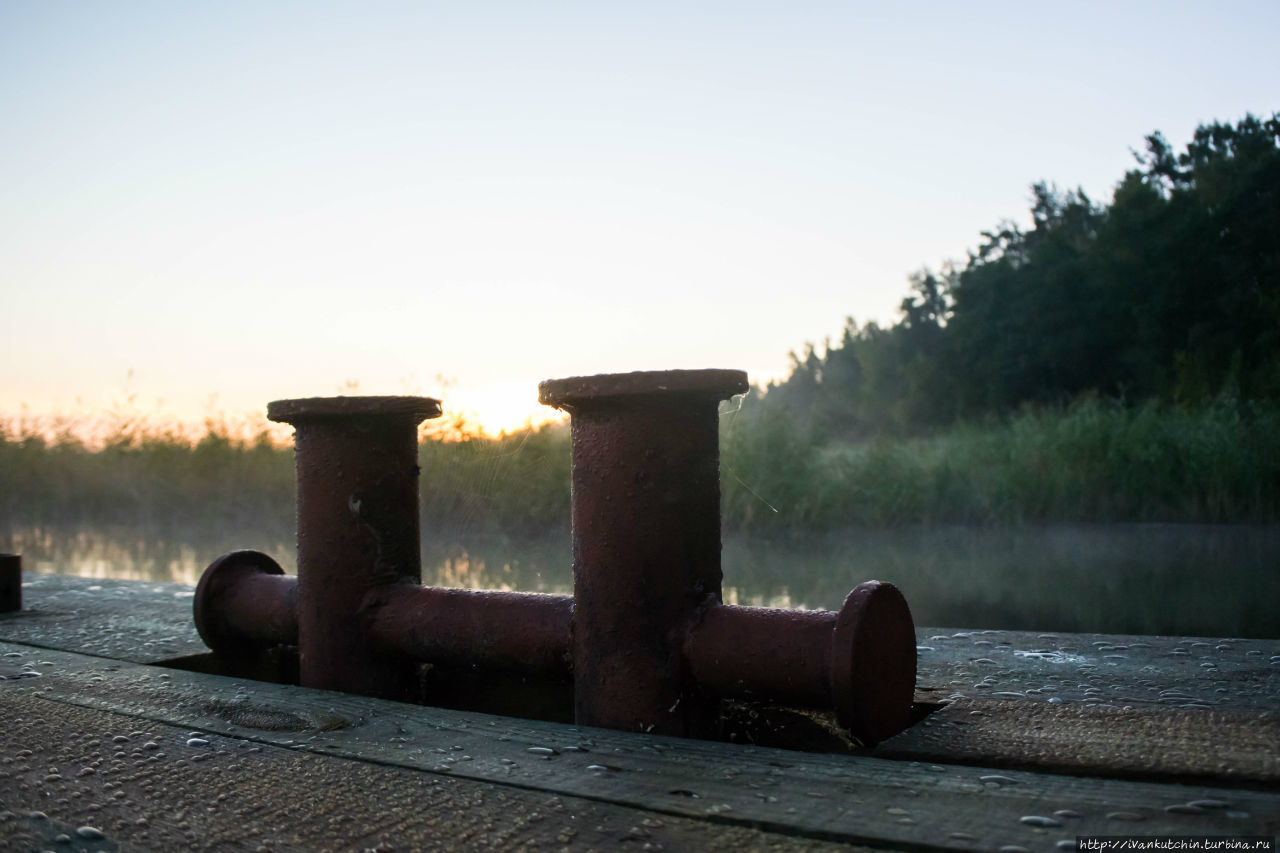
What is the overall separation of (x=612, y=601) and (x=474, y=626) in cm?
35

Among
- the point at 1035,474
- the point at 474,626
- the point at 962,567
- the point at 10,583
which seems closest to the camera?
the point at 474,626

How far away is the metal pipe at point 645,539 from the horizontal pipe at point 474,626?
9 cm

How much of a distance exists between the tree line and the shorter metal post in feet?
23.9

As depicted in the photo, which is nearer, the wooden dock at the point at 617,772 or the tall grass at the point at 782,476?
the wooden dock at the point at 617,772

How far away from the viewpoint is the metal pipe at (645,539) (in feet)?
5.15

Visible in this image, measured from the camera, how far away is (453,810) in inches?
43.6

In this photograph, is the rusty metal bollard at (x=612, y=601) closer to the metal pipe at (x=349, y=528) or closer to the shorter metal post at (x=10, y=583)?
the metal pipe at (x=349, y=528)

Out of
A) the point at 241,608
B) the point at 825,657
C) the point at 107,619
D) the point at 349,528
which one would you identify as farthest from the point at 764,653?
the point at 107,619

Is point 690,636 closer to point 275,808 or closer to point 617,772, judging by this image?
point 617,772

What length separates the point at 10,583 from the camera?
9.66 feet

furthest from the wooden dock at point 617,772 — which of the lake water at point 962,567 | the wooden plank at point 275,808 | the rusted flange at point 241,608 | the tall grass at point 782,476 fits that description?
the tall grass at point 782,476

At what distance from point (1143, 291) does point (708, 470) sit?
18.6 meters

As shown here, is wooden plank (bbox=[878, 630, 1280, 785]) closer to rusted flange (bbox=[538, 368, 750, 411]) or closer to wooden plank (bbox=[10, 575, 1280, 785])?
wooden plank (bbox=[10, 575, 1280, 785])

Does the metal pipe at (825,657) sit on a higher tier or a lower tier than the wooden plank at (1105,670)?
higher
